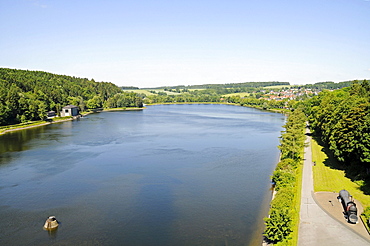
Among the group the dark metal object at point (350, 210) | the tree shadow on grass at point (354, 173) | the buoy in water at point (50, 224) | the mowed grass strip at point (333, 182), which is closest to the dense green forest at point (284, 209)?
the mowed grass strip at point (333, 182)

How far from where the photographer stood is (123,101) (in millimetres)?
126812

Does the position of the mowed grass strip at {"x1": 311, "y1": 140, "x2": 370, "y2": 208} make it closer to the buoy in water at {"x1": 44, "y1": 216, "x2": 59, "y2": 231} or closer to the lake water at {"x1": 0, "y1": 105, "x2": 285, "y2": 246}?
the lake water at {"x1": 0, "y1": 105, "x2": 285, "y2": 246}

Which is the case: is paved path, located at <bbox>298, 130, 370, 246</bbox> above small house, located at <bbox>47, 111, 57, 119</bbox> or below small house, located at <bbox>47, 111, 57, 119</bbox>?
below

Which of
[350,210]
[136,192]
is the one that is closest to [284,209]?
[350,210]

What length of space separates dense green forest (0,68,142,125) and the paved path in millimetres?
60655

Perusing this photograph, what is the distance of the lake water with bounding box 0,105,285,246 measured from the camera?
1744cm

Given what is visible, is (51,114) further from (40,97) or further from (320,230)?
(320,230)

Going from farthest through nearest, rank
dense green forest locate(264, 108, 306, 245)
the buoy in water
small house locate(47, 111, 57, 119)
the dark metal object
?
small house locate(47, 111, 57, 119)
the buoy in water
the dark metal object
dense green forest locate(264, 108, 306, 245)

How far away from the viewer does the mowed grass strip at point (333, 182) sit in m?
21.0

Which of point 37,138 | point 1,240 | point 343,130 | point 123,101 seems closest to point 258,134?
point 343,130

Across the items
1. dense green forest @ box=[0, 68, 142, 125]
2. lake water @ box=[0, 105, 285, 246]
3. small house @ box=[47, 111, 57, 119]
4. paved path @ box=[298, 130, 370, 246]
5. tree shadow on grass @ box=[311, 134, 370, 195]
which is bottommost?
lake water @ box=[0, 105, 285, 246]

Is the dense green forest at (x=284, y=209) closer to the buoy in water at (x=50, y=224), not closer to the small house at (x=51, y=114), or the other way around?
the buoy in water at (x=50, y=224)

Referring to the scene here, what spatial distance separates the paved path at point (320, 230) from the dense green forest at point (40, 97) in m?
60.7

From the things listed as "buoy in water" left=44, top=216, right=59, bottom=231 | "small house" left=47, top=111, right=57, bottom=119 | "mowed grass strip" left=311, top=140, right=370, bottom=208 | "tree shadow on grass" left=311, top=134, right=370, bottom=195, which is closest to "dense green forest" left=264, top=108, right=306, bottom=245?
"mowed grass strip" left=311, top=140, right=370, bottom=208
